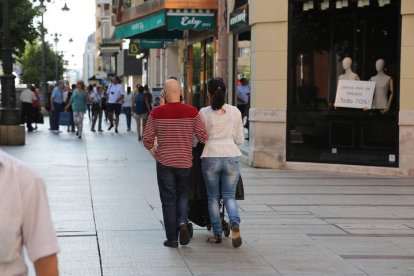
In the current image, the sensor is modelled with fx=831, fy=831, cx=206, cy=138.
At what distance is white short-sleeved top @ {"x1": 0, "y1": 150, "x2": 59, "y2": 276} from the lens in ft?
7.52

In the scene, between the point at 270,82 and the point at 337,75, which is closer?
the point at 337,75

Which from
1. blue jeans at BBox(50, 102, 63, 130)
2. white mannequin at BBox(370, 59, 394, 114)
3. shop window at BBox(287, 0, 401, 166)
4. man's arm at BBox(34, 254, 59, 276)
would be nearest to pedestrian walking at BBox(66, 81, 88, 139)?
blue jeans at BBox(50, 102, 63, 130)

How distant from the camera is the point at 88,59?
195 meters

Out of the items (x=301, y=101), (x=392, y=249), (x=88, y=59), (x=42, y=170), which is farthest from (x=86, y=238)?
(x=88, y=59)

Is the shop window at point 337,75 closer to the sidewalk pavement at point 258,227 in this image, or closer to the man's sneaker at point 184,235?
the sidewalk pavement at point 258,227

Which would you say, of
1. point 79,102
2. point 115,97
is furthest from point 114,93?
point 79,102

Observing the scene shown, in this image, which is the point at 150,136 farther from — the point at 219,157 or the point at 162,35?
the point at 162,35

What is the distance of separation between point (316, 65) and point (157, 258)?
8.56m

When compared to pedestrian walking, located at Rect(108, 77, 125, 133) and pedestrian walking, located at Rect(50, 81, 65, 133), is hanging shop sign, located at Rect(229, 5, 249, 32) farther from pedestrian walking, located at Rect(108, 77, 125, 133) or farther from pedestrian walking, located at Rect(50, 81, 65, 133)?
pedestrian walking, located at Rect(50, 81, 65, 133)

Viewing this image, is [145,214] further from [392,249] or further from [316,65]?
[316,65]

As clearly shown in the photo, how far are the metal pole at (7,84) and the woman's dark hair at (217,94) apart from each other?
505 inches

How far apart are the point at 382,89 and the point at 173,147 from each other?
763 centimetres

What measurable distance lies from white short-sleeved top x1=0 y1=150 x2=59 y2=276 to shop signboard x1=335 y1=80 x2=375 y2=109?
12.6m

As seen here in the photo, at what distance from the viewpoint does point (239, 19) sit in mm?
16672
